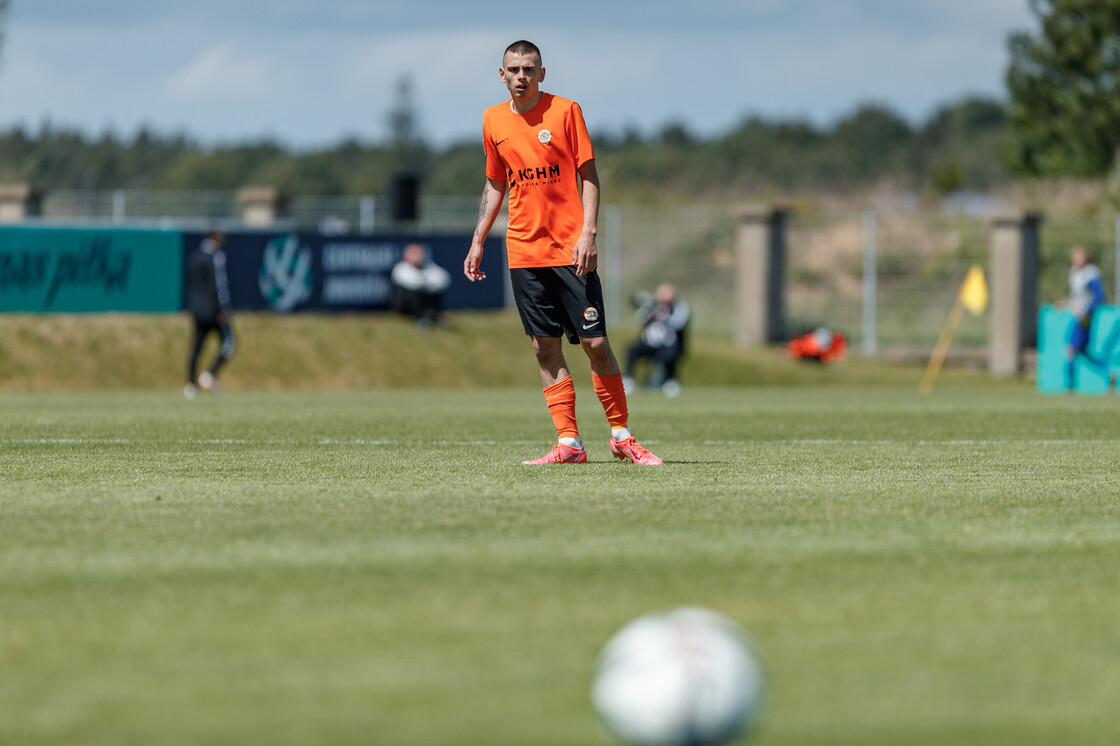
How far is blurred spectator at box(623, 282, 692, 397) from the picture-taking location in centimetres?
2523

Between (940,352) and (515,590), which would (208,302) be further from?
(515,590)

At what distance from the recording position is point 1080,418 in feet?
49.2

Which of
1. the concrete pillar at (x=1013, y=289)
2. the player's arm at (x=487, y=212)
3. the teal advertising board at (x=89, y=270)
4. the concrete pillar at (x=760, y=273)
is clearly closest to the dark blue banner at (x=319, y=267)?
the teal advertising board at (x=89, y=270)

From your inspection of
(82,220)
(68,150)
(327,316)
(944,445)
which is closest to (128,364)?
(327,316)

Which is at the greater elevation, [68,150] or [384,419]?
[68,150]

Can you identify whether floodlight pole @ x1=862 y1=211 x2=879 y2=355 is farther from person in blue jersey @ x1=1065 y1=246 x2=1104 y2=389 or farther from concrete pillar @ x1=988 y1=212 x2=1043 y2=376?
person in blue jersey @ x1=1065 y1=246 x2=1104 y2=389

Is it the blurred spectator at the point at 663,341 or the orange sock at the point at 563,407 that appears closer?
the orange sock at the point at 563,407

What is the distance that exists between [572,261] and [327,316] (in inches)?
848

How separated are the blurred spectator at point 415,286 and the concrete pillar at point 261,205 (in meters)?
5.73

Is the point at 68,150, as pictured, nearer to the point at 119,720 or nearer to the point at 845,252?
the point at 845,252

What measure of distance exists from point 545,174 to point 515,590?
4437 millimetres

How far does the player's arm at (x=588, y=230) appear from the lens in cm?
862

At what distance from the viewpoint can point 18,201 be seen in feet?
121

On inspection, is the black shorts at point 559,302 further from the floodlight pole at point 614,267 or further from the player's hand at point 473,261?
the floodlight pole at point 614,267
